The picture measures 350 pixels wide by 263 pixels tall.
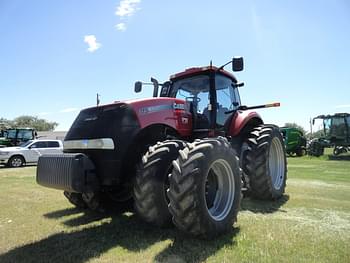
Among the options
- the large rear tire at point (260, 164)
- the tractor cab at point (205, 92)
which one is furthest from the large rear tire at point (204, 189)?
the large rear tire at point (260, 164)

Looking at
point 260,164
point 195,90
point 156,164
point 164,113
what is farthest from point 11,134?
point 156,164

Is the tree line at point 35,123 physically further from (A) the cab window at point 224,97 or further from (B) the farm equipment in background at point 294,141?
(A) the cab window at point 224,97

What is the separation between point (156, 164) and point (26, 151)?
51.5ft

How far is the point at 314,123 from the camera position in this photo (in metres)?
22.1

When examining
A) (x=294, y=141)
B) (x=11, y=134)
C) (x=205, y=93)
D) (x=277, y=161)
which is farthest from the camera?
(x=11, y=134)

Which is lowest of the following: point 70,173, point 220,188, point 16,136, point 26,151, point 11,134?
point 26,151

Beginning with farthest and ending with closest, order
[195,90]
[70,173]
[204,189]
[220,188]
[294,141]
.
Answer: [294,141]
[195,90]
[220,188]
[70,173]
[204,189]

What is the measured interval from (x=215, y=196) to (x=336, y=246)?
1.58 meters

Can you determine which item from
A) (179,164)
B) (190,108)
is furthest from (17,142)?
(179,164)

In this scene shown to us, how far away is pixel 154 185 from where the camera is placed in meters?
3.89

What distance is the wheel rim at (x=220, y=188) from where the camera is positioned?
428cm

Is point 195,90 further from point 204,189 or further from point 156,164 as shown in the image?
point 204,189

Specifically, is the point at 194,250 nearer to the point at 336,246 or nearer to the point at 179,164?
the point at 179,164

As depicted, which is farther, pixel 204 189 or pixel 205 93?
pixel 205 93
